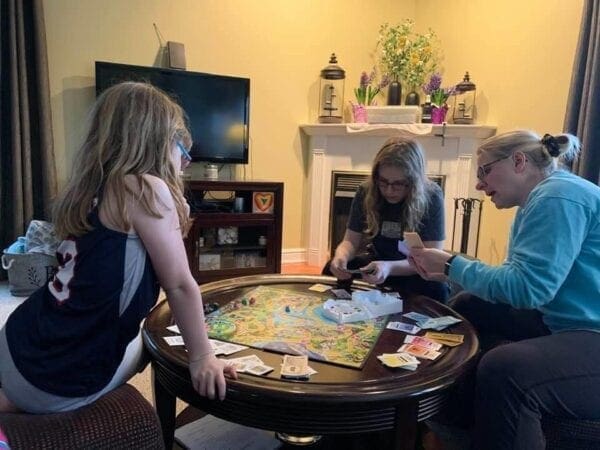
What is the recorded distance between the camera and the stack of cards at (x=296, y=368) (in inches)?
38.4

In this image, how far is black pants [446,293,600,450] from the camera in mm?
1072

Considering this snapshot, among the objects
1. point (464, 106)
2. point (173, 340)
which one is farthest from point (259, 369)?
point (464, 106)

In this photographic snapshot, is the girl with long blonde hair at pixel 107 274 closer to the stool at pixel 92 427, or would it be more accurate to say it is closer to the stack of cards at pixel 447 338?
the stool at pixel 92 427

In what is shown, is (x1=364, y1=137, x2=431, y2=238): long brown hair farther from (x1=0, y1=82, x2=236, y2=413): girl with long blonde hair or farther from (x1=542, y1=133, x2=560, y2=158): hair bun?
(x1=0, y1=82, x2=236, y2=413): girl with long blonde hair

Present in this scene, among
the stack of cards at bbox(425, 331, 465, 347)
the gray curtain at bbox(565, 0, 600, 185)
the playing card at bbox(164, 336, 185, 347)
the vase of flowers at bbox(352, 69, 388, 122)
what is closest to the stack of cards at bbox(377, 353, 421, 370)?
the stack of cards at bbox(425, 331, 465, 347)

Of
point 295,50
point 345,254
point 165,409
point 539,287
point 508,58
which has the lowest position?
point 165,409

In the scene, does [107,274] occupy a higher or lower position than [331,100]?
lower

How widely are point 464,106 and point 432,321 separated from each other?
2837mm

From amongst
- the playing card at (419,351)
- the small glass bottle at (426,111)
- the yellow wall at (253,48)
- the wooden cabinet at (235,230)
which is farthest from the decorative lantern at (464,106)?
the playing card at (419,351)

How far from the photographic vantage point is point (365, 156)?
392cm

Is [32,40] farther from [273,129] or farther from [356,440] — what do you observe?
[356,440]

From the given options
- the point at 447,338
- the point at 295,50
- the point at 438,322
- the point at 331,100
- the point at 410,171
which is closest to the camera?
the point at 447,338

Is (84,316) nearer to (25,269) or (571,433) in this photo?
(571,433)

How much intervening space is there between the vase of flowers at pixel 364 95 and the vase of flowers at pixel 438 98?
0.40m
